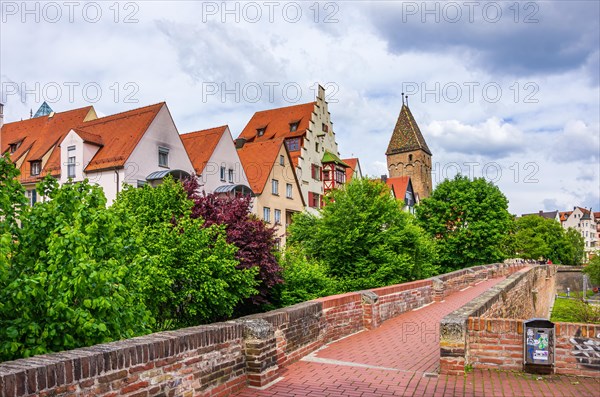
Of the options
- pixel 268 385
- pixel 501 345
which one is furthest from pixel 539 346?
pixel 268 385

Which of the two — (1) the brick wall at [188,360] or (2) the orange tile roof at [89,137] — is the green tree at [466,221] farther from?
(1) the brick wall at [188,360]

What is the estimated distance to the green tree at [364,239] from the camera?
25.0 metres

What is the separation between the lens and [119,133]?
31469 mm

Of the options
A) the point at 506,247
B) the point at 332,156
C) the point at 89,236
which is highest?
the point at 332,156

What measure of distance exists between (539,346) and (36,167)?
3243 centimetres

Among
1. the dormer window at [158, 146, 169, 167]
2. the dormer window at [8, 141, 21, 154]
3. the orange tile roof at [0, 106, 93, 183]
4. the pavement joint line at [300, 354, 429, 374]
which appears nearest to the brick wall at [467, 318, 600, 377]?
the pavement joint line at [300, 354, 429, 374]

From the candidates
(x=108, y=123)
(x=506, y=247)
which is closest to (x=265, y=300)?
(x=108, y=123)

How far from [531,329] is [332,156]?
136 ft

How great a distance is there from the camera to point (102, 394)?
4602 millimetres

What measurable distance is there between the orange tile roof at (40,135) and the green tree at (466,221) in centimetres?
2991

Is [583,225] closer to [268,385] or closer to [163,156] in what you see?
[163,156]

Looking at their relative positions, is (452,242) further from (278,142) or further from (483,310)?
(483,310)

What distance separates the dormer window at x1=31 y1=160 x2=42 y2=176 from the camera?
33000 mm

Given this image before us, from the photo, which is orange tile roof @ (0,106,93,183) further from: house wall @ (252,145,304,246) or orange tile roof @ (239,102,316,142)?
orange tile roof @ (239,102,316,142)
